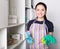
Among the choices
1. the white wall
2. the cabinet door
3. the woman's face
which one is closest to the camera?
the cabinet door

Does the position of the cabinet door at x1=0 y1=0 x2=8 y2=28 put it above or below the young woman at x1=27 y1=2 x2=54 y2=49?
above

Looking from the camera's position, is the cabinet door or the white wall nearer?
the cabinet door

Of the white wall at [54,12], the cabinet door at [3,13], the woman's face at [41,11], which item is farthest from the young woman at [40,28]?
the white wall at [54,12]

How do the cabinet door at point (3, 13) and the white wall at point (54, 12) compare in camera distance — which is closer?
the cabinet door at point (3, 13)

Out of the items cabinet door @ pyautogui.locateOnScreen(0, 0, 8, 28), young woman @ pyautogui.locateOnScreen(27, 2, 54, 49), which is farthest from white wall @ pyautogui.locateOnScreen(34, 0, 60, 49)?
cabinet door @ pyautogui.locateOnScreen(0, 0, 8, 28)

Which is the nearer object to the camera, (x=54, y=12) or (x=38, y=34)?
(x=38, y=34)

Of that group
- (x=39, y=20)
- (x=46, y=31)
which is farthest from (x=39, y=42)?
(x=39, y=20)

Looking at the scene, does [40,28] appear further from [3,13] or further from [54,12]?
[54,12]

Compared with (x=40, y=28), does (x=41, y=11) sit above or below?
above

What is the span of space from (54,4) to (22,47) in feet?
3.51

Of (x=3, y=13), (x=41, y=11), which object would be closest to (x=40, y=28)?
(x=41, y=11)

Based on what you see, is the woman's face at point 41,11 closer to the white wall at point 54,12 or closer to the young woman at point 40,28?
the young woman at point 40,28

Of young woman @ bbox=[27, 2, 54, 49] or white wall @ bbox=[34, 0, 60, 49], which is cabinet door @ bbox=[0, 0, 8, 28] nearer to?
young woman @ bbox=[27, 2, 54, 49]

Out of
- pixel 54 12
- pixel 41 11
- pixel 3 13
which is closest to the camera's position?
pixel 3 13
